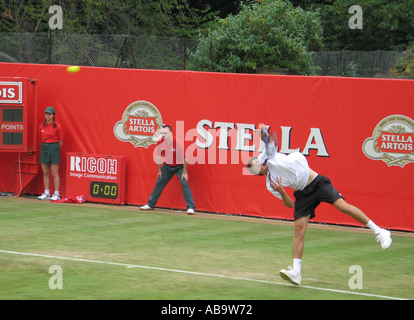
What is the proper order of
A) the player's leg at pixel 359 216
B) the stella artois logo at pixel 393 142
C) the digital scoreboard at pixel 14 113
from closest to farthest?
the player's leg at pixel 359 216
the stella artois logo at pixel 393 142
the digital scoreboard at pixel 14 113

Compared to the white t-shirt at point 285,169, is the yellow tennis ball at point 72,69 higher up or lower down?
higher up

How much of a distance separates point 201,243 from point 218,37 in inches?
458

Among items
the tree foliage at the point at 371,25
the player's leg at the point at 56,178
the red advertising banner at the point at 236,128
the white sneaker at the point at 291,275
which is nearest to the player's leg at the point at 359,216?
the white sneaker at the point at 291,275

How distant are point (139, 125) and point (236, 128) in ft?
7.68

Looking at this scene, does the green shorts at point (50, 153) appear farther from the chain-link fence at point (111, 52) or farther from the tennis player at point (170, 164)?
the chain-link fence at point (111, 52)

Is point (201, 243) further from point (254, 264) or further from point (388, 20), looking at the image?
point (388, 20)

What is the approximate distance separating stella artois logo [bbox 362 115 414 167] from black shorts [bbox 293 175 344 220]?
489 centimetres

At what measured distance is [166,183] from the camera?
16.0m

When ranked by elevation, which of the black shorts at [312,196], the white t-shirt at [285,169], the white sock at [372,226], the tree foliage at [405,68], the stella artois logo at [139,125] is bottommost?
the white sock at [372,226]

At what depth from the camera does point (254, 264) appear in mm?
11031

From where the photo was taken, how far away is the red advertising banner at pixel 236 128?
14.5 metres

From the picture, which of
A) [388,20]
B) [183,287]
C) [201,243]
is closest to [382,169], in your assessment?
[201,243]

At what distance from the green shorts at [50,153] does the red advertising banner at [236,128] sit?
13.5 inches

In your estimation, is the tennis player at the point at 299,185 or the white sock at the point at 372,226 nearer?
the tennis player at the point at 299,185
